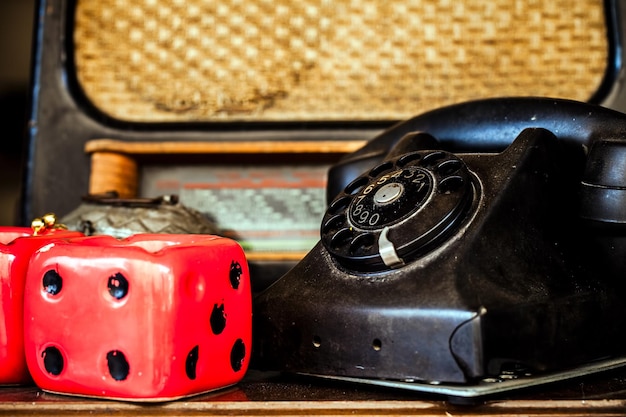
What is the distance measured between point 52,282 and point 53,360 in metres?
0.06

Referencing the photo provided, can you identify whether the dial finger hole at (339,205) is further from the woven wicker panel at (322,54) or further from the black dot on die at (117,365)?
the woven wicker panel at (322,54)

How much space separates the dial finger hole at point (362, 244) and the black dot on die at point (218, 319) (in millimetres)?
131

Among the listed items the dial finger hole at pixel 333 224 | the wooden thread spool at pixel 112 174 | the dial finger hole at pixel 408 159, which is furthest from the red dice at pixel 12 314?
the wooden thread spool at pixel 112 174

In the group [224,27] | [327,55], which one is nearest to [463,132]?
[327,55]

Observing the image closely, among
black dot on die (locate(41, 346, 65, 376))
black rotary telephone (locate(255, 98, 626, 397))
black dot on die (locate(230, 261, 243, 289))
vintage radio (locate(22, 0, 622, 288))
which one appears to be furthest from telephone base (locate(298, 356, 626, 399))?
vintage radio (locate(22, 0, 622, 288))

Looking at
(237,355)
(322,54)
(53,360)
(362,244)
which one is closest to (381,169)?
(362,244)

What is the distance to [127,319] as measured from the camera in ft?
1.64

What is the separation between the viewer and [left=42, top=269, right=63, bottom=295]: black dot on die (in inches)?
20.6

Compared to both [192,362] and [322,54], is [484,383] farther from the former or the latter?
[322,54]

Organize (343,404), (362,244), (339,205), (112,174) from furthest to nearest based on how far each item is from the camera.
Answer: (112,174) < (339,205) < (362,244) < (343,404)

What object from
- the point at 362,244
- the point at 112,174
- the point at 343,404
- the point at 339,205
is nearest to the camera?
the point at 343,404

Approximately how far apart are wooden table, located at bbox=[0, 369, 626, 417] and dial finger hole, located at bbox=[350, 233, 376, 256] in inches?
4.8

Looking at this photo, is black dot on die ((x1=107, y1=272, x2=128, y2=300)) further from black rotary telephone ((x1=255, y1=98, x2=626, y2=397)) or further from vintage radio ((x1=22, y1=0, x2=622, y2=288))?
vintage radio ((x1=22, y1=0, x2=622, y2=288))

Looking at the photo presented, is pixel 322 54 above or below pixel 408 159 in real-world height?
above
